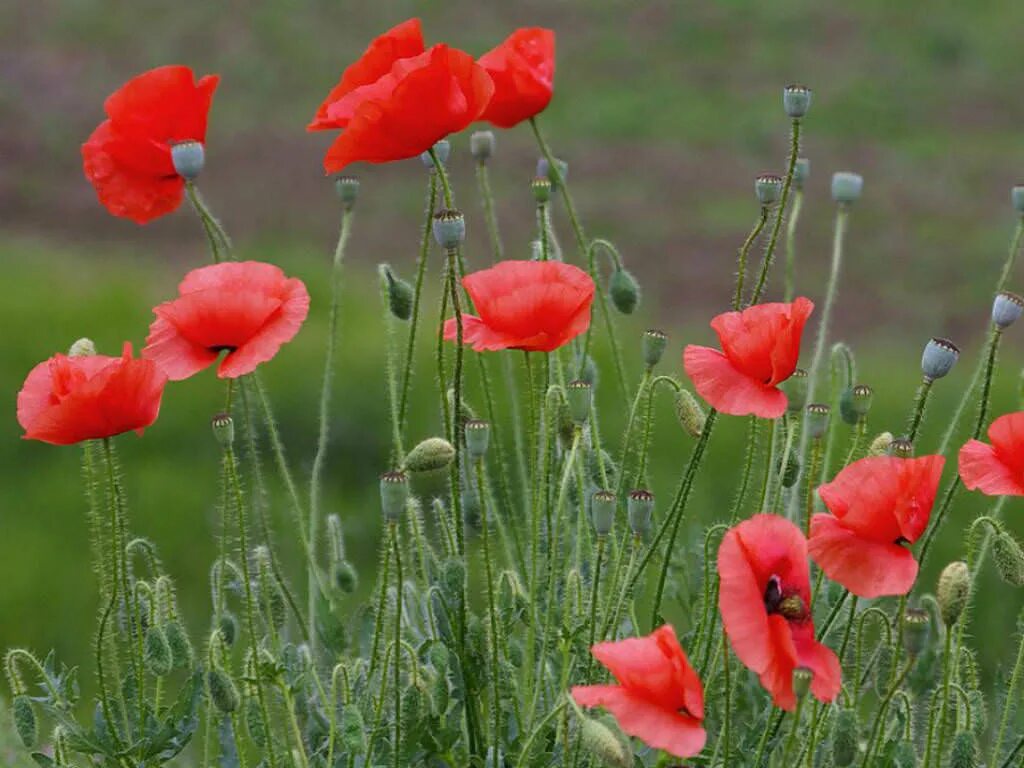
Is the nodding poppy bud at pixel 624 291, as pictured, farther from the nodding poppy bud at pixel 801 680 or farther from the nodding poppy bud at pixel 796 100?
the nodding poppy bud at pixel 801 680

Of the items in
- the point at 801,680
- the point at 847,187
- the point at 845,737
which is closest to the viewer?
the point at 801,680

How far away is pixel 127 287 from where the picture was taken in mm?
3877

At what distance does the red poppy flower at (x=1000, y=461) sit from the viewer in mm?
961

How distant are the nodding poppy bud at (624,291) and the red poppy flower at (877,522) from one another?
0.44m

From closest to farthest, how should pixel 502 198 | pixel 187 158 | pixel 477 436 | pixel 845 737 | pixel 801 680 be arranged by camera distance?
1. pixel 801 680
2. pixel 845 737
3. pixel 477 436
4. pixel 187 158
5. pixel 502 198

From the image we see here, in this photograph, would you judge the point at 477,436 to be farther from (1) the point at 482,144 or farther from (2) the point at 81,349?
(1) the point at 482,144

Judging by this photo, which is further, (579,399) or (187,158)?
(187,158)

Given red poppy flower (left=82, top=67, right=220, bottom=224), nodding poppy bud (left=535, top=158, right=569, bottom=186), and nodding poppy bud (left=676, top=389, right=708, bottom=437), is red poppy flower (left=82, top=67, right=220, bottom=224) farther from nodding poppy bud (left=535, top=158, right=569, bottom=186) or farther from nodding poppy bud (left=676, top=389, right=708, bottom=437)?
nodding poppy bud (left=676, top=389, right=708, bottom=437)

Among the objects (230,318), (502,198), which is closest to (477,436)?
(230,318)

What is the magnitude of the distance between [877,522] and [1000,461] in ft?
0.44

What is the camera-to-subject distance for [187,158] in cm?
121

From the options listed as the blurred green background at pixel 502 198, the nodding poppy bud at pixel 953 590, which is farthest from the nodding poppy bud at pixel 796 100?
the blurred green background at pixel 502 198

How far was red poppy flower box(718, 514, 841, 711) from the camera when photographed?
33.2 inches

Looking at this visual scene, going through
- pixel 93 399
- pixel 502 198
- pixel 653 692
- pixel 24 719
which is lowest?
pixel 502 198
